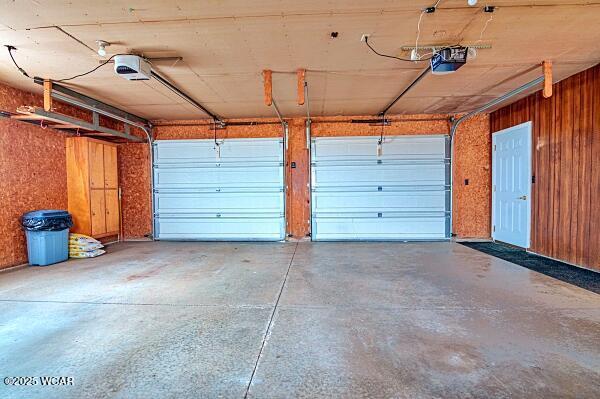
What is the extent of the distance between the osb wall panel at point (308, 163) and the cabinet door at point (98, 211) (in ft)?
2.86

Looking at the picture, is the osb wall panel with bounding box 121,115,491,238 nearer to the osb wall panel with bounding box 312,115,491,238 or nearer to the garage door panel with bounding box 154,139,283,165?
the osb wall panel with bounding box 312,115,491,238

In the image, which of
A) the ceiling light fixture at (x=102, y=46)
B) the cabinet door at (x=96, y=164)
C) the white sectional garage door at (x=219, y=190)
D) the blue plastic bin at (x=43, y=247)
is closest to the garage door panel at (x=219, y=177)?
the white sectional garage door at (x=219, y=190)

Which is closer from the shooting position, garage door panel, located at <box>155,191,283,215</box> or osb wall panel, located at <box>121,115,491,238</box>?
osb wall panel, located at <box>121,115,491,238</box>

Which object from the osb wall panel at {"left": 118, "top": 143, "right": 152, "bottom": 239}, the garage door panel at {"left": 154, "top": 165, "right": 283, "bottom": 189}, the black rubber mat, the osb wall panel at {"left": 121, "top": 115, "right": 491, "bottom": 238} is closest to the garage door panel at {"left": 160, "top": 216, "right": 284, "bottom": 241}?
the osb wall panel at {"left": 121, "top": 115, "right": 491, "bottom": 238}

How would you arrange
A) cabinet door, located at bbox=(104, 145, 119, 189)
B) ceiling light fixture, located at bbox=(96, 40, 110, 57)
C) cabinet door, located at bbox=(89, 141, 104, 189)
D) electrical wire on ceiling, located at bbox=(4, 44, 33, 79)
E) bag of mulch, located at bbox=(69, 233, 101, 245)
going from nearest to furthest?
1. ceiling light fixture, located at bbox=(96, 40, 110, 57)
2. electrical wire on ceiling, located at bbox=(4, 44, 33, 79)
3. bag of mulch, located at bbox=(69, 233, 101, 245)
4. cabinet door, located at bbox=(89, 141, 104, 189)
5. cabinet door, located at bbox=(104, 145, 119, 189)

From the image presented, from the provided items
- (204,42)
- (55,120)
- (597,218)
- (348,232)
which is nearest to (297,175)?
(348,232)

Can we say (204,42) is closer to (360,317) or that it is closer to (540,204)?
(360,317)

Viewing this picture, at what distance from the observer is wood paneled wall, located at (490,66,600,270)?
398 cm

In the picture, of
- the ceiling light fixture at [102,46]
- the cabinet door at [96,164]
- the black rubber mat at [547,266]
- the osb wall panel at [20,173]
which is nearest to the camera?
the ceiling light fixture at [102,46]

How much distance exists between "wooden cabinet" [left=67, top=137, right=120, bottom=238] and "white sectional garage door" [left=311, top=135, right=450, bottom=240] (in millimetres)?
4365

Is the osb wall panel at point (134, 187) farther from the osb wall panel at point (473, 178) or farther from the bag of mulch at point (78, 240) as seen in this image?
the osb wall panel at point (473, 178)

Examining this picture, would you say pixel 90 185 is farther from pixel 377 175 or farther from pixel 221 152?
pixel 377 175

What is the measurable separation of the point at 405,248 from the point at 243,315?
13.2 ft

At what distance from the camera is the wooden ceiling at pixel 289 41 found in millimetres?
2652
